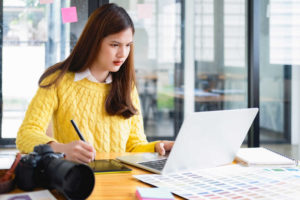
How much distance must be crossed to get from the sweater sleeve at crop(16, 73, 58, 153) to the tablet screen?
25 cm

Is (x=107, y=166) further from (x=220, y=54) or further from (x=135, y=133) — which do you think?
(x=220, y=54)

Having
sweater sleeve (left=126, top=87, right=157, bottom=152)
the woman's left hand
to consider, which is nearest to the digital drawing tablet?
the woman's left hand

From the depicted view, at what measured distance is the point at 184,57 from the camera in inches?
134

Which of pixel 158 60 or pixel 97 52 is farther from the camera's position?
A: pixel 158 60

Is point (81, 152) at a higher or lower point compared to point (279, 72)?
lower

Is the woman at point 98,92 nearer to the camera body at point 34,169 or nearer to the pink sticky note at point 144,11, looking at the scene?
the camera body at point 34,169

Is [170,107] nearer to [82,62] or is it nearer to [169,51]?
[169,51]

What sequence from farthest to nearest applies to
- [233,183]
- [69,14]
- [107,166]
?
1. [69,14]
2. [107,166]
3. [233,183]

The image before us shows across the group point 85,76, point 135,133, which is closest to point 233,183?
point 135,133

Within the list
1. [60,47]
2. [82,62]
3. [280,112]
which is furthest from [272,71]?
[82,62]

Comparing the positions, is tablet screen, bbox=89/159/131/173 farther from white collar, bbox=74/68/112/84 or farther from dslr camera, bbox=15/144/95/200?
white collar, bbox=74/68/112/84

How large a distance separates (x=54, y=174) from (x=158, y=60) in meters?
2.64

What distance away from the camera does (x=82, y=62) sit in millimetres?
1717

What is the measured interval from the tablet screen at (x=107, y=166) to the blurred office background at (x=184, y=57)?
6.74 feet
